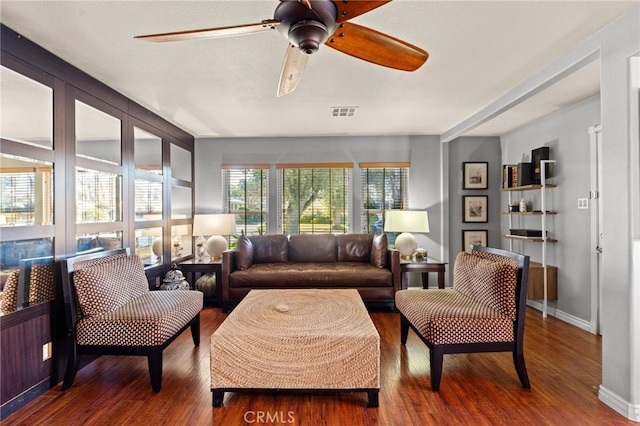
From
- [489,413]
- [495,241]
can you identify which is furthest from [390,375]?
[495,241]

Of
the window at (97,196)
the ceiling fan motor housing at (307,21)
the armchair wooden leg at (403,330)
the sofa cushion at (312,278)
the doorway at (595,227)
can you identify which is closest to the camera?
the ceiling fan motor housing at (307,21)

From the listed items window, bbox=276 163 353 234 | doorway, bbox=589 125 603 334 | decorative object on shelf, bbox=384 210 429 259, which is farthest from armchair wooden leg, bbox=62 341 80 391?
doorway, bbox=589 125 603 334

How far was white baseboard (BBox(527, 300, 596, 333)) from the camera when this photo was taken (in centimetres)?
320

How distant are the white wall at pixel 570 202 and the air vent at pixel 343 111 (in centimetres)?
233

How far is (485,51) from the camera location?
2.35 m

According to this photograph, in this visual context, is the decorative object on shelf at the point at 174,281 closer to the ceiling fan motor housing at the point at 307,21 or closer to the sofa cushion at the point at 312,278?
the sofa cushion at the point at 312,278

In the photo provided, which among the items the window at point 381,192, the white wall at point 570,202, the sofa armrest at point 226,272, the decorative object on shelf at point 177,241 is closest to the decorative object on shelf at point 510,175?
the white wall at point 570,202

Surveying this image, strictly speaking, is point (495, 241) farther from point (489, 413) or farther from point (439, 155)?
point (489, 413)

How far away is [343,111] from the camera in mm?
3715

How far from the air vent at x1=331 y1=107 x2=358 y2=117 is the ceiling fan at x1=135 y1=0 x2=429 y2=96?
6.22 ft

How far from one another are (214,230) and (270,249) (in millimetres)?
809

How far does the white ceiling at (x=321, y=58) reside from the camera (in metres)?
1.87

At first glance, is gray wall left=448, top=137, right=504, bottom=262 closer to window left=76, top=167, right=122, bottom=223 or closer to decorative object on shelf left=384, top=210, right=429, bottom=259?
decorative object on shelf left=384, top=210, right=429, bottom=259

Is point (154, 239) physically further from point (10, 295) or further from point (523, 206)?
point (523, 206)
